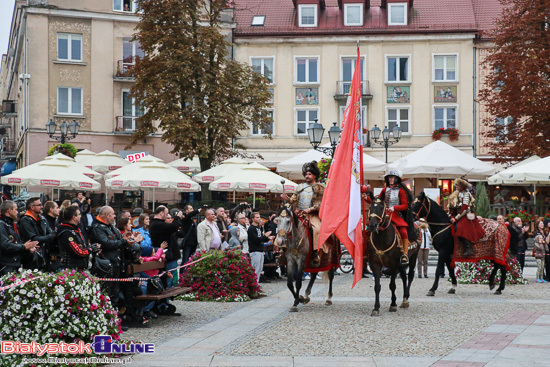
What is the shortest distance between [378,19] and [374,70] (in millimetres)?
3328

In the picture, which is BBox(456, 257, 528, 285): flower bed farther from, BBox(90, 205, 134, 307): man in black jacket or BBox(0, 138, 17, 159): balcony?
BBox(0, 138, 17, 159): balcony

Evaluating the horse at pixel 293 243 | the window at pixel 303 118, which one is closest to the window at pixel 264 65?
the window at pixel 303 118

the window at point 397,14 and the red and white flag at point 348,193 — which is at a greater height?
the window at point 397,14

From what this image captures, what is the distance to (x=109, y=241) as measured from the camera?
36.1ft

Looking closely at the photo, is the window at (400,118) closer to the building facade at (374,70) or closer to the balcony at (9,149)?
the building facade at (374,70)

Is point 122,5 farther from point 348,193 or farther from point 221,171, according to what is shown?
point 348,193

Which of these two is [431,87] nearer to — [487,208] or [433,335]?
[487,208]

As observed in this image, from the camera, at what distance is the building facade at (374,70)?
45406 mm

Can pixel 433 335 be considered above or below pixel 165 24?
below

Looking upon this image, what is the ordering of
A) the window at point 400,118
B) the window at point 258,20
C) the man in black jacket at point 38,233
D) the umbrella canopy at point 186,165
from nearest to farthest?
the man in black jacket at point 38,233 < the umbrella canopy at point 186,165 < the window at point 400,118 < the window at point 258,20

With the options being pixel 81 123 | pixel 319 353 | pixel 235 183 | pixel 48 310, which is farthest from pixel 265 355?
pixel 81 123

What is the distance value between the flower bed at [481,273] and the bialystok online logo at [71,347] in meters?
11.7

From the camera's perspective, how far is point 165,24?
33625 mm

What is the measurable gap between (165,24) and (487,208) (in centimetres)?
1561
